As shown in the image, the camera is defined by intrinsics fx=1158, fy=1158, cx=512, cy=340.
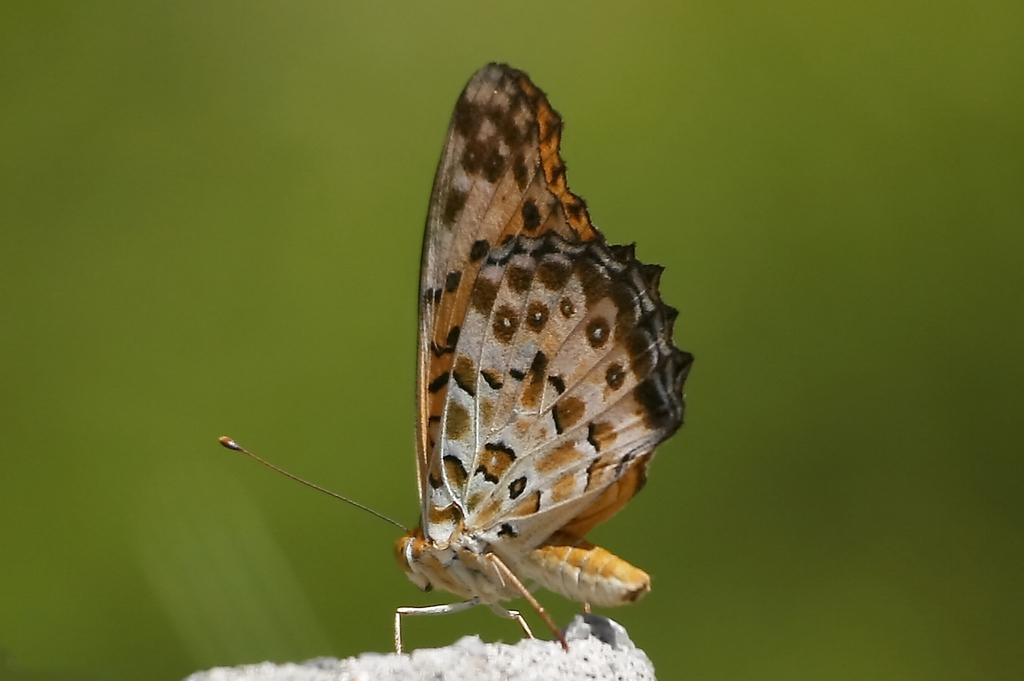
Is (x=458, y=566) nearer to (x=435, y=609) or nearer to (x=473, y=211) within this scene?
(x=435, y=609)

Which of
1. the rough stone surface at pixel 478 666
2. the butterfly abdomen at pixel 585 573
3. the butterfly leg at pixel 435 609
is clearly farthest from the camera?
the butterfly leg at pixel 435 609

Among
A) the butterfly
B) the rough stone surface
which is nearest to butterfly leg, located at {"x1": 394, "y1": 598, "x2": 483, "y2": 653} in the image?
the butterfly

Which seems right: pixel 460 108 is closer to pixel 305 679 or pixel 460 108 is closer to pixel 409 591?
pixel 305 679

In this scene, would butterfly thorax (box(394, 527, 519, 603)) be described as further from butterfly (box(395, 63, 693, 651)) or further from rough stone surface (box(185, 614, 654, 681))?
rough stone surface (box(185, 614, 654, 681))

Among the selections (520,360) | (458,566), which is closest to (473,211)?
(520,360)

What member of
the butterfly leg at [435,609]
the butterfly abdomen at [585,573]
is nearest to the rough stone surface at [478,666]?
the butterfly abdomen at [585,573]

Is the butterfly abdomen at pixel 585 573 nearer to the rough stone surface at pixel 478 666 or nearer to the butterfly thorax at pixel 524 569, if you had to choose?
the butterfly thorax at pixel 524 569

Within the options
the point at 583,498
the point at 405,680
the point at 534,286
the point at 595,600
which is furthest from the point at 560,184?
the point at 405,680

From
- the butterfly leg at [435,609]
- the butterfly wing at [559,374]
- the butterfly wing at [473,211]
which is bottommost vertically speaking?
the butterfly leg at [435,609]
